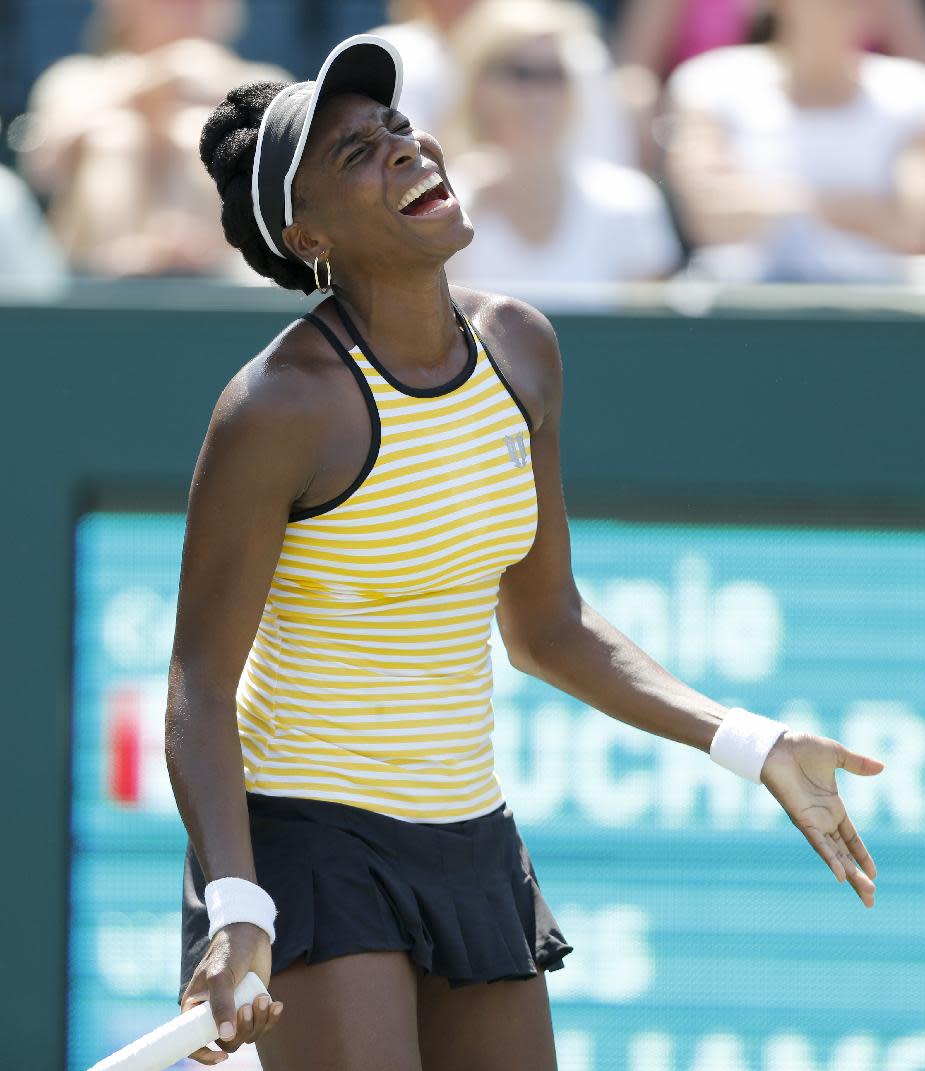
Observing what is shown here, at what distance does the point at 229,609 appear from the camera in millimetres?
2242

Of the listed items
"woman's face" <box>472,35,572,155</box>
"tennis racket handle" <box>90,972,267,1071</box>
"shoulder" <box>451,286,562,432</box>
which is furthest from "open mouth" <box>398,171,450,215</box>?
"woman's face" <box>472,35,572,155</box>

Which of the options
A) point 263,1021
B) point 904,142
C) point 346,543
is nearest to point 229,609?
point 346,543

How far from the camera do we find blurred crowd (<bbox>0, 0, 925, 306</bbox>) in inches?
166

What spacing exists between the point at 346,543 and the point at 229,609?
0.54 ft

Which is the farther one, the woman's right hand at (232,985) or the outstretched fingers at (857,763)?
the outstretched fingers at (857,763)

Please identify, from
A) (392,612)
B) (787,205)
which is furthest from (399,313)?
(787,205)

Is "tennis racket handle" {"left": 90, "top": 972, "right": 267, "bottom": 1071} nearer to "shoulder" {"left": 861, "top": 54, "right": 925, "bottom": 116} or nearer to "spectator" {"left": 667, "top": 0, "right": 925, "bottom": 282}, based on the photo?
"spectator" {"left": 667, "top": 0, "right": 925, "bottom": 282}

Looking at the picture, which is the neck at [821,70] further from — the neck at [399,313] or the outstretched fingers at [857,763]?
the outstretched fingers at [857,763]

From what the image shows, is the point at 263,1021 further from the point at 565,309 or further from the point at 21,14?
the point at 21,14

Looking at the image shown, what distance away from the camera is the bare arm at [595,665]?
7.83ft

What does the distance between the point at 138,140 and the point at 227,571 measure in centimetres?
254

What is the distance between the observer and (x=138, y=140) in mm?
4520

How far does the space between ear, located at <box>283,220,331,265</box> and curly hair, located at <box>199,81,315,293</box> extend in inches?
2.4

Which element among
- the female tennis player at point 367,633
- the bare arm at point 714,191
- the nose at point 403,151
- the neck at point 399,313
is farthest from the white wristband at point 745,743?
the bare arm at point 714,191
